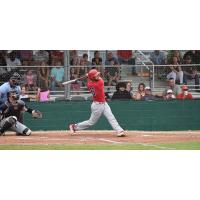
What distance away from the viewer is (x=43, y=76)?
20297 millimetres

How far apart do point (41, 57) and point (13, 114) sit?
2206 millimetres

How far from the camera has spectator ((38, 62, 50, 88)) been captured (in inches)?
795

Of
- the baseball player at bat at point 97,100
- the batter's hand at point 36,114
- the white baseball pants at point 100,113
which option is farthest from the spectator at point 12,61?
the white baseball pants at point 100,113

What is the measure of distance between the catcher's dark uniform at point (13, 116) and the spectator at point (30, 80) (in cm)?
137

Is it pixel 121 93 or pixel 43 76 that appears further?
pixel 43 76

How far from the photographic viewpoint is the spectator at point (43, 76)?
2019cm

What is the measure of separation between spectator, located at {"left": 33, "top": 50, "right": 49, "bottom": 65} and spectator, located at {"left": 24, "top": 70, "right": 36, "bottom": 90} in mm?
328

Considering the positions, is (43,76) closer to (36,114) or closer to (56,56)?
(56,56)

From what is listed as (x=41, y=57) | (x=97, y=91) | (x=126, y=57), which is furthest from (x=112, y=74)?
(x=97, y=91)

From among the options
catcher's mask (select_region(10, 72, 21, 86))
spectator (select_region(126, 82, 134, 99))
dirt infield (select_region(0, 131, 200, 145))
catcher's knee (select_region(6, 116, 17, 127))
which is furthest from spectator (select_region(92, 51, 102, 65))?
catcher's knee (select_region(6, 116, 17, 127))

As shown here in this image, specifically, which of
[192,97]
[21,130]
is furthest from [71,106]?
[192,97]

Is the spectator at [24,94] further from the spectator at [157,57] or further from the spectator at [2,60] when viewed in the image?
the spectator at [157,57]

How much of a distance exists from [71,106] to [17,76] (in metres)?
1.74

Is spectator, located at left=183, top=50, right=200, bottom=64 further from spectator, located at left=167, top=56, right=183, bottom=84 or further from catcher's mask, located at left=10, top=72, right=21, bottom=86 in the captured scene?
catcher's mask, located at left=10, top=72, right=21, bottom=86
